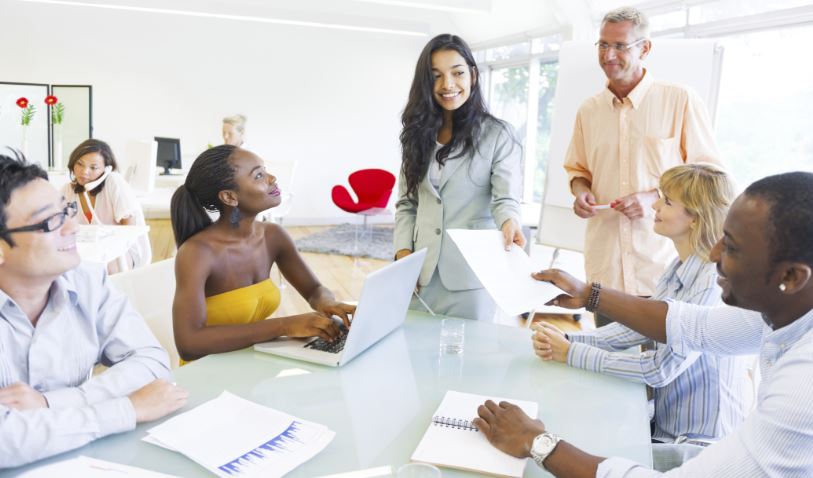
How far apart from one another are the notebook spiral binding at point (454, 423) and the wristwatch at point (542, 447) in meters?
0.15

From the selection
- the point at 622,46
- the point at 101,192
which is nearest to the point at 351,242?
the point at 101,192

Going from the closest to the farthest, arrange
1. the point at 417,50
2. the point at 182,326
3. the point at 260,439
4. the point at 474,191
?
1. the point at 260,439
2. the point at 182,326
3. the point at 474,191
4. the point at 417,50

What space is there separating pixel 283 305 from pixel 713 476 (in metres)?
4.17

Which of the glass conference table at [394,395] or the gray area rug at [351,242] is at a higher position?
the glass conference table at [394,395]

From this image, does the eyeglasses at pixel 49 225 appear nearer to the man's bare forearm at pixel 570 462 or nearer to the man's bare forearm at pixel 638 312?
the man's bare forearm at pixel 570 462

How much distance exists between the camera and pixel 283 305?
487cm

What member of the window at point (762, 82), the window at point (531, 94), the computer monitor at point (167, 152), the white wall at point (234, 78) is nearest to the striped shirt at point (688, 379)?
the window at point (762, 82)

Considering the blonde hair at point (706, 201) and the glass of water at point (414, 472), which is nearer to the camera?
the glass of water at point (414, 472)

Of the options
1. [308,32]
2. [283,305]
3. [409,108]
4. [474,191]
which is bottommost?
[283,305]

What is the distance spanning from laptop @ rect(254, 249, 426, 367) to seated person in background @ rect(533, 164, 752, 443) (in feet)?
1.30

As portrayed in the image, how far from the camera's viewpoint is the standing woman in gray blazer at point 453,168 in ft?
6.86

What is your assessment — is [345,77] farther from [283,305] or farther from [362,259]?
[283,305]

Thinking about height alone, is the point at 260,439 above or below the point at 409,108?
below

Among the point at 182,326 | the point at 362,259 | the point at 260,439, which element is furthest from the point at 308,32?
the point at 260,439
